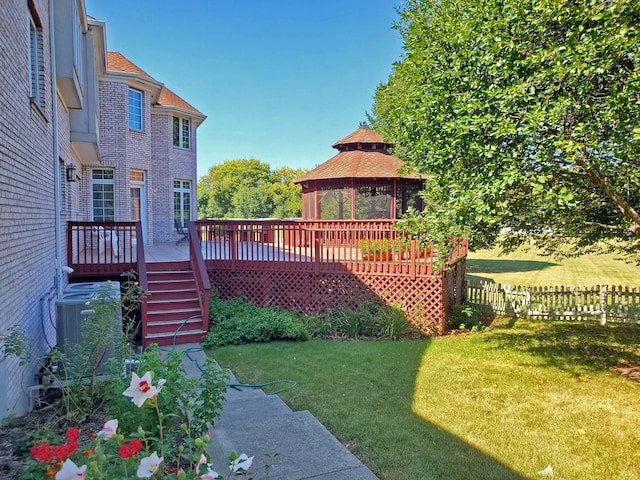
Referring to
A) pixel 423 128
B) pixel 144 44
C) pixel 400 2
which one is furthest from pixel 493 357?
pixel 144 44

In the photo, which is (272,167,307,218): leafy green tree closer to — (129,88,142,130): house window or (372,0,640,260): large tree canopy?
(129,88,142,130): house window

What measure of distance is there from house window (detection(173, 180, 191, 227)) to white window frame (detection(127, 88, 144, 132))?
9.92ft

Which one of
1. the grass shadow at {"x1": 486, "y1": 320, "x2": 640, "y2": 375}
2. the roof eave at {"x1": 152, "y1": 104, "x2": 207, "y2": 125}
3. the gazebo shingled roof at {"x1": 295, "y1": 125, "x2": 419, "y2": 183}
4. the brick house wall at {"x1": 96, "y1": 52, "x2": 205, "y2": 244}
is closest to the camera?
the grass shadow at {"x1": 486, "y1": 320, "x2": 640, "y2": 375}

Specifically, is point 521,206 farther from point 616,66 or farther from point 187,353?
point 187,353

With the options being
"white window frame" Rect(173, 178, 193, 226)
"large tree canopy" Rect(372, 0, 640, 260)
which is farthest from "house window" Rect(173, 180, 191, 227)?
"large tree canopy" Rect(372, 0, 640, 260)

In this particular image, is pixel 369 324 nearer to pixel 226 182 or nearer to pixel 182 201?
pixel 182 201

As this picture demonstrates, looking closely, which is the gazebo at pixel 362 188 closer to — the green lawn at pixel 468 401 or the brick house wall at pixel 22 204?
the green lawn at pixel 468 401

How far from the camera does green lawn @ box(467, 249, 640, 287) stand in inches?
727

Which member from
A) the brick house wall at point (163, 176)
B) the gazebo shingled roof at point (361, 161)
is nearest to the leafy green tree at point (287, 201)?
the gazebo shingled roof at point (361, 161)

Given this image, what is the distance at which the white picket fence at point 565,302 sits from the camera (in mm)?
10953

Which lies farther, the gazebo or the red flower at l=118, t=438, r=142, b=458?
the gazebo

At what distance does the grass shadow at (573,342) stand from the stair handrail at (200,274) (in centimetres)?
572

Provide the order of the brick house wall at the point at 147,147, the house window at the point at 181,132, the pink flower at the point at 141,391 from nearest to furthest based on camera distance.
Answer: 1. the pink flower at the point at 141,391
2. the brick house wall at the point at 147,147
3. the house window at the point at 181,132

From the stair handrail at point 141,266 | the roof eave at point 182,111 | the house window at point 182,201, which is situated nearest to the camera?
the stair handrail at point 141,266
